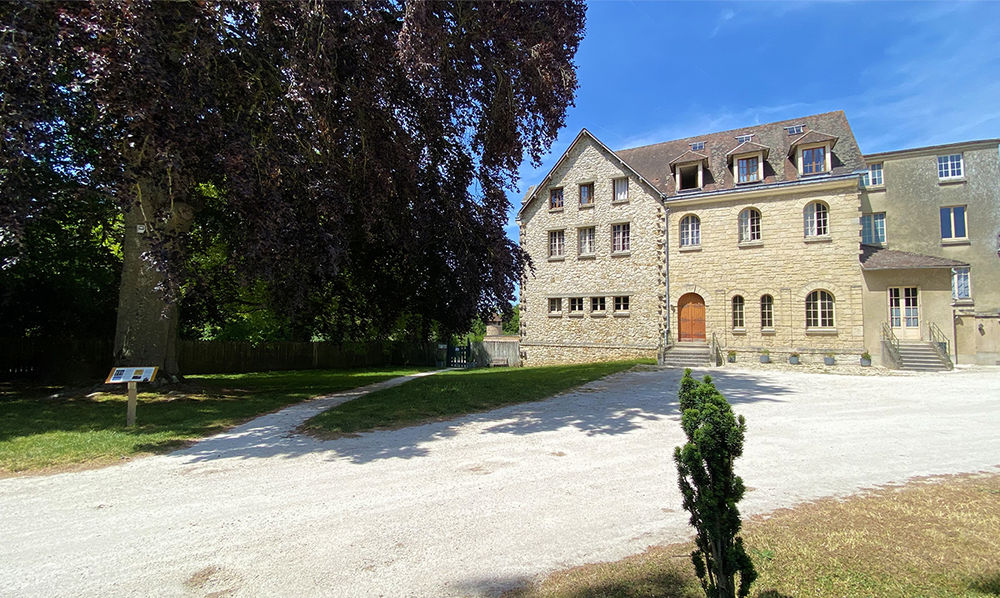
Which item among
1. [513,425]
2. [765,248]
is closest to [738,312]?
[765,248]

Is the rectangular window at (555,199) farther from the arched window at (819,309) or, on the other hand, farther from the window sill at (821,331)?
the window sill at (821,331)

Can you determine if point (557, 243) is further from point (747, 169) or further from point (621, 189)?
point (747, 169)

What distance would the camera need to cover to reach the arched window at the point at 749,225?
2415cm

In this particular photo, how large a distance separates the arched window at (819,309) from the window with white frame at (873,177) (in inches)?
307

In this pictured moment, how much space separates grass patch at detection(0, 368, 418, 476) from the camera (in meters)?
7.07

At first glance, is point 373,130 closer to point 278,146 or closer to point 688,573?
point 278,146

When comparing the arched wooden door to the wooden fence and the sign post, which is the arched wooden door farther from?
the sign post

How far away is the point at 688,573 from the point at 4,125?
10.1 meters

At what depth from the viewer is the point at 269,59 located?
9586mm

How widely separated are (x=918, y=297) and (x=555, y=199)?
1751 cm

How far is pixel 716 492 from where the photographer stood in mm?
2705

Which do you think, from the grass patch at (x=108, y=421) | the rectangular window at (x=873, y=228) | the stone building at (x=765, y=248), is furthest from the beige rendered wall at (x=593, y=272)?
the grass patch at (x=108, y=421)

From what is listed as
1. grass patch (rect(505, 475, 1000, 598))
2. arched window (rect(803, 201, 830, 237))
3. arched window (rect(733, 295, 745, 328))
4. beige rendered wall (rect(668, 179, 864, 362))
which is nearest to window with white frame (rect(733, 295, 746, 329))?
arched window (rect(733, 295, 745, 328))

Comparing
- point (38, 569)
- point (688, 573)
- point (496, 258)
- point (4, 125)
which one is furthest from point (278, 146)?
point (688, 573)
